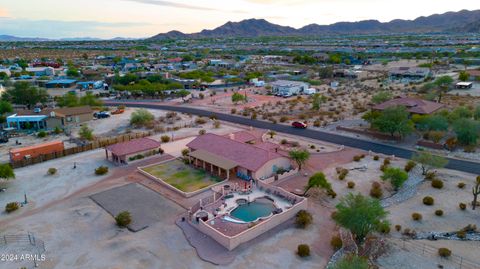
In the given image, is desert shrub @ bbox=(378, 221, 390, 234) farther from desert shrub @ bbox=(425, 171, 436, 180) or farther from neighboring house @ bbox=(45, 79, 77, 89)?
neighboring house @ bbox=(45, 79, 77, 89)

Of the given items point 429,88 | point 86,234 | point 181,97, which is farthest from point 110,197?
A: point 429,88

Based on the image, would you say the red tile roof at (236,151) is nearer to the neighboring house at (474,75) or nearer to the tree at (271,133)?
the tree at (271,133)

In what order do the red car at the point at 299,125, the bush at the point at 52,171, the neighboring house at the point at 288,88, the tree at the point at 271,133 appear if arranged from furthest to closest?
1. the neighboring house at the point at 288,88
2. the red car at the point at 299,125
3. the tree at the point at 271,133
4. the bush at the point at 52,171

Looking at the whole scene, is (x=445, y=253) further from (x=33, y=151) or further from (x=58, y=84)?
(x=58, y=84)

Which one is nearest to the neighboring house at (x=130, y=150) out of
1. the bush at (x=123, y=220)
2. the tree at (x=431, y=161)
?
the bush at (x=123, y=220)

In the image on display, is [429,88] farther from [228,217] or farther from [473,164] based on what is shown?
[228,217]

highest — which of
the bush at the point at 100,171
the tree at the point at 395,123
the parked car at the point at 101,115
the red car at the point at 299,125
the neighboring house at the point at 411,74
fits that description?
the neighboring house at the point at 411,74

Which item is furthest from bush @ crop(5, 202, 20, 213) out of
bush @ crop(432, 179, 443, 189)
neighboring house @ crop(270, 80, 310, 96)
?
neighboring house @ crop(270, 80, 310, 96)
